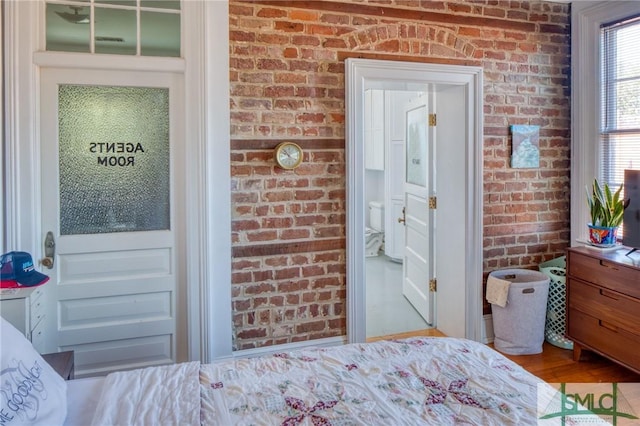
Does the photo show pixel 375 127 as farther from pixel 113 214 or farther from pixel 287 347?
pixel 113 214

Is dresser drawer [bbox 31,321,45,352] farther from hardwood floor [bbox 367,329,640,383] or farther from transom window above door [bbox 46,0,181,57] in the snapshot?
hardwood floor [bbox 367,329,640,383]

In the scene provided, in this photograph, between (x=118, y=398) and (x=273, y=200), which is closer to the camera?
(x=118, y=398)

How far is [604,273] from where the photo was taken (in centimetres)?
288

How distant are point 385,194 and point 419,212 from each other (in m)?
2.27

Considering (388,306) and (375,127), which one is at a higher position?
(375,127)

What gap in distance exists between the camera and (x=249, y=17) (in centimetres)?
276

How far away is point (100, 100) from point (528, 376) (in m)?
2.69

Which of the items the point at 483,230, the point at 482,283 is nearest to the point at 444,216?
the point at 483,230

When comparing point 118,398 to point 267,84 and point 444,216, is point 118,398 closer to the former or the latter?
point 267,84

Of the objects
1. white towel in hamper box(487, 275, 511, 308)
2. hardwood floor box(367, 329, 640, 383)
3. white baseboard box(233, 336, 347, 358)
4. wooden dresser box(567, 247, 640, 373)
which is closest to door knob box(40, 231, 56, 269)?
white baseboard box(233, 336, 347, 358)

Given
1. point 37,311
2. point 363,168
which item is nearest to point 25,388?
point 37,311

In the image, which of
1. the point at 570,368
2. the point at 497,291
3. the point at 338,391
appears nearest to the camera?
the point at 338,391

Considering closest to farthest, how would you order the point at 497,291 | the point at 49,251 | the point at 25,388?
1. the point at 25,388
2. the point at 49,251
3. the point at 497,291

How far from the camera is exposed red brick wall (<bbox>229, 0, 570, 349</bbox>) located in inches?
110
